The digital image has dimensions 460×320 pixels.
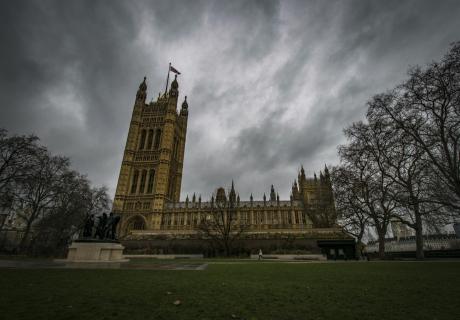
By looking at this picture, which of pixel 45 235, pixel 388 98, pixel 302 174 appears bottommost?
pixel 45 235

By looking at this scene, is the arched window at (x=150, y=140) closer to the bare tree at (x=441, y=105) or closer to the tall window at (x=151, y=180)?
the tall window at (x=151, y=180)

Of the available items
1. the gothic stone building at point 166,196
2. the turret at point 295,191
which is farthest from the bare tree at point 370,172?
the turret at point 295,191

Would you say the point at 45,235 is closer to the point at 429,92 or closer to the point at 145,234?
the point at 145,234

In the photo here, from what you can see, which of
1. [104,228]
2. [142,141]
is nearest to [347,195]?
[104,228]

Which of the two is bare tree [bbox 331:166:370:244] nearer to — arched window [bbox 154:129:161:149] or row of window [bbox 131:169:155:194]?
row of window [bbox 131:169:155:194]

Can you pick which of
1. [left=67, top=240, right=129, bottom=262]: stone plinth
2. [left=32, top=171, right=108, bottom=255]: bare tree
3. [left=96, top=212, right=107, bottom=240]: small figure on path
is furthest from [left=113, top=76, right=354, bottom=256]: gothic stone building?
[left=67, top=240, right=129, bottom=262]: stone plinth

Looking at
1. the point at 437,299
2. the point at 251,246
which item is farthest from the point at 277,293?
the point at 251,246

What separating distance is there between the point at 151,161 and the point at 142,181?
6.17m

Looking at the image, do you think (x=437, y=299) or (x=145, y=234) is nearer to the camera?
(x=437, y=299)

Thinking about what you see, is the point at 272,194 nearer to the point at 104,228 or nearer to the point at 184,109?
the point at 184,109

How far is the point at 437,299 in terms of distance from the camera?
15.7 feet

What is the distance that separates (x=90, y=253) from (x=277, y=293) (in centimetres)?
1194

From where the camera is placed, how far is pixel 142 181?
215 feet

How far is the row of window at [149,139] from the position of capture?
70206mm
